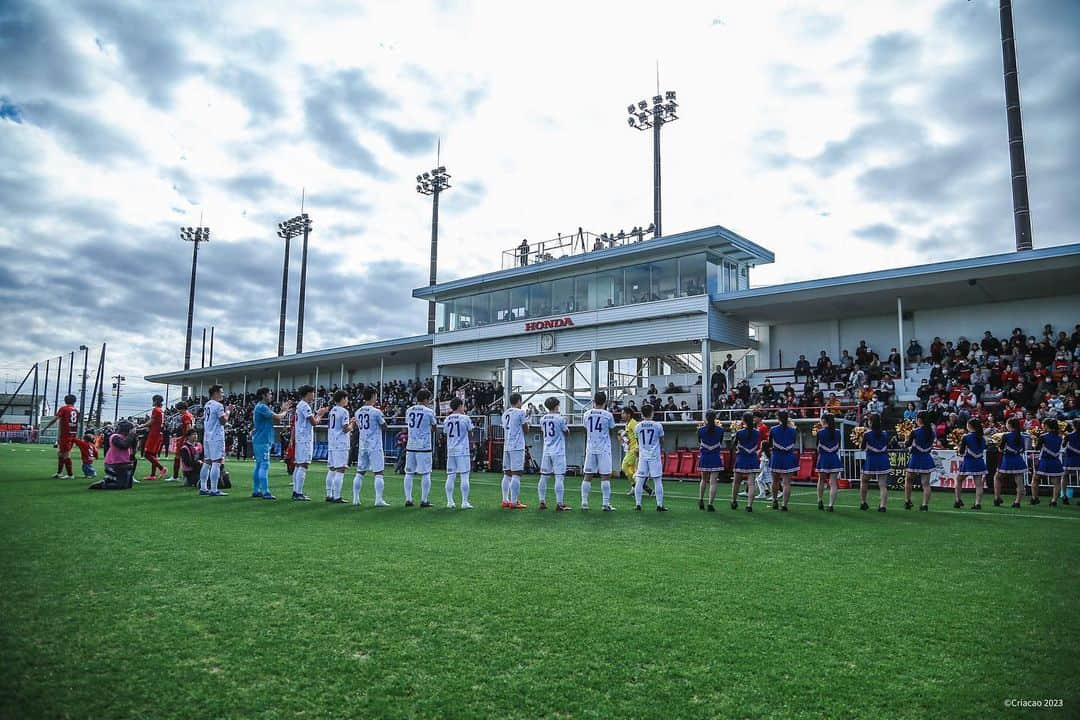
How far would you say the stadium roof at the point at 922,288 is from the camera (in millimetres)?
21969

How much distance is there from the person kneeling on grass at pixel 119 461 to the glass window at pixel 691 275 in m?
20.3

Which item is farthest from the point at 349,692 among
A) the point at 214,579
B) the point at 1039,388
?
the point at 1039,388

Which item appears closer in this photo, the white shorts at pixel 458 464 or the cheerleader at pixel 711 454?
the white shorts at pixel 458 464

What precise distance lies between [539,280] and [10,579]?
2844 centimetres

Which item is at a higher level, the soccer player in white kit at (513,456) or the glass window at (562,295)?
the glass window at (562,295)

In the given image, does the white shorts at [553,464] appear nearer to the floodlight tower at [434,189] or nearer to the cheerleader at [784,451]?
the cheerleader at [784,451]

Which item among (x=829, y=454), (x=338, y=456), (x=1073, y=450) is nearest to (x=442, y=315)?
(x=338, y=456)

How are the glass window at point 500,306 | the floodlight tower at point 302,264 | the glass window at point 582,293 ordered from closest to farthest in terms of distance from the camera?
the glass window at point 582,293, the glass window at point 500,306, the floodlight tower at point 302,264

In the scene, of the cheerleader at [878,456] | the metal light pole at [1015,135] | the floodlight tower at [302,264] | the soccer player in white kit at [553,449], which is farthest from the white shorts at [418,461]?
the floodlight tower at [302,264]

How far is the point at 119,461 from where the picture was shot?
14.4 metres

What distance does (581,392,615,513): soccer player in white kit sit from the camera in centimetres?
1257

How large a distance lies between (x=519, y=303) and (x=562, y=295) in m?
2.61

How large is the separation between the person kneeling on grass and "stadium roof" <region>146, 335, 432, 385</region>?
24291mm

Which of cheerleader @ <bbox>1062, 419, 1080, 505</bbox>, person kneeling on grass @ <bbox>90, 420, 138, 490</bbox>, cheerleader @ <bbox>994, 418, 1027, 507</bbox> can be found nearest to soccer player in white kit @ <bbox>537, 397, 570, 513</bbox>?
person kneeling on grass @ <bbox>90, 420, 138, 490</bbox>
